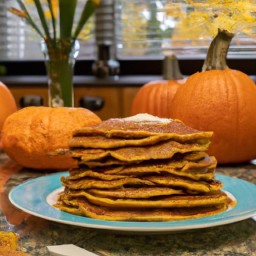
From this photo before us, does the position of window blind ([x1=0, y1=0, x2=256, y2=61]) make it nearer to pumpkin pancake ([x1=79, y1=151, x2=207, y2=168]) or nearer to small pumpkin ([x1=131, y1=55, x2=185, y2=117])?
small pumpkin ([x1=131, y1=55, x2=185, y2=117])

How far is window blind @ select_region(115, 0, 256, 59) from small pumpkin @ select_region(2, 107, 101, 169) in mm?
2462

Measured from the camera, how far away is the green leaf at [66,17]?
1724 mm

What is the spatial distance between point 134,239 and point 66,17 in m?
1.06

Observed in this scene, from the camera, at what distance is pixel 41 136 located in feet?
4.28

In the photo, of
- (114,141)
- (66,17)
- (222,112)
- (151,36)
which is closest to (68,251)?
(114,141)

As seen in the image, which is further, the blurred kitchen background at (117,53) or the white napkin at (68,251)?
the blurred kitchen background at (117,53)

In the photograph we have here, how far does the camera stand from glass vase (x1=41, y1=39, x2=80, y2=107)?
5.45 feet

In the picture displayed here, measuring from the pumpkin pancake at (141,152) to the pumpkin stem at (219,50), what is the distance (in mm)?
532

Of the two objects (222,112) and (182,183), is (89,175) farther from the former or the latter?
(222,112)

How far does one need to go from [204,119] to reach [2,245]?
0.70 m

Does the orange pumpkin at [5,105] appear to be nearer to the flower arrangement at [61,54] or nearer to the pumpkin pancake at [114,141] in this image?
the flower arrangement at [61,54]

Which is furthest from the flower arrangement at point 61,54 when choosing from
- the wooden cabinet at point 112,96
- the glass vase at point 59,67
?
the wooden cabinet at point 112,96

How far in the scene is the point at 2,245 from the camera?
78cm

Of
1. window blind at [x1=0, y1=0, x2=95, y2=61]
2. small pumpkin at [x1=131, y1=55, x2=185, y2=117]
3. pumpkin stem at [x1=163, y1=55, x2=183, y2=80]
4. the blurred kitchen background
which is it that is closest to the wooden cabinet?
the blurred kitchen background
